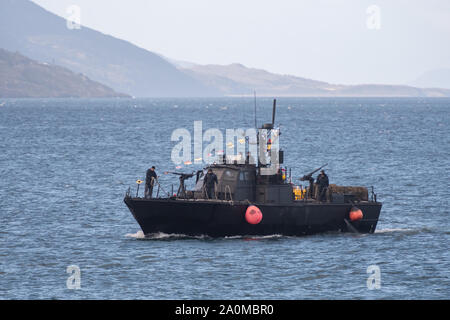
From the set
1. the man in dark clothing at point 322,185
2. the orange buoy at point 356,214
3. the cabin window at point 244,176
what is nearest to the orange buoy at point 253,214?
the cabin window at point 244,176

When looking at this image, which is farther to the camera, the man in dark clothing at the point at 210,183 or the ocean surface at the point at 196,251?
the man in dark clothing at the point at 210,183

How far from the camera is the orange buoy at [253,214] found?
40219mm

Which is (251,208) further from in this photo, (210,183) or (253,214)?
(210,183)

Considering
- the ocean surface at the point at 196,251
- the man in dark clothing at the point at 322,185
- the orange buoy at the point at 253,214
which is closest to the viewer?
the ocean surface at the point at 196,251

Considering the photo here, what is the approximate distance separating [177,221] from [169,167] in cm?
4207

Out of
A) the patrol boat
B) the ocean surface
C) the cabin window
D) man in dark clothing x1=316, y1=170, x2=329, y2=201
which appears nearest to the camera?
the ocean surface

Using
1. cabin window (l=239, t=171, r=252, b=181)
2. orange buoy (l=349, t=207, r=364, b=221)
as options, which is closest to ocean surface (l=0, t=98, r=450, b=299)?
orange buoy (l=349, t=207, r=364, b=221)

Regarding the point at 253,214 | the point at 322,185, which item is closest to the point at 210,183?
the point at 253,214

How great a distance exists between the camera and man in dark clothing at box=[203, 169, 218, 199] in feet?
134

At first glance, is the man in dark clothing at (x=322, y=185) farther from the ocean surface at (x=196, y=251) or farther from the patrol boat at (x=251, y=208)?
the ocean surface at (x=196, y=251)

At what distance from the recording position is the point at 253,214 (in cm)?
4025

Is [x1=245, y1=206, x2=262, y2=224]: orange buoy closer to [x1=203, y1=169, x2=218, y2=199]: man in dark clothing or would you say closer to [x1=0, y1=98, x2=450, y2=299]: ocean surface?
[x1=0, y1=98, x2=450, y2=299]: ocean surface

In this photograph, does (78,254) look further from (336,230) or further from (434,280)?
(434,280)

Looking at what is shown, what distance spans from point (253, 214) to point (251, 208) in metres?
0.31
